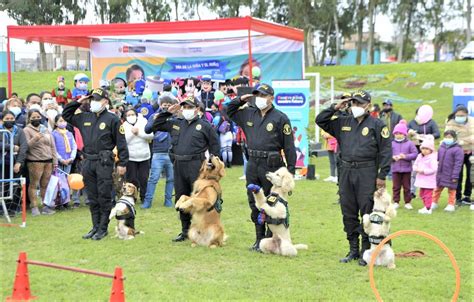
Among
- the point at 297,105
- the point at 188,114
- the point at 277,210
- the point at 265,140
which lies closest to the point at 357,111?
the point at 265,140

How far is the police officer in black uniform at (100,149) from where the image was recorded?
7.95 meters

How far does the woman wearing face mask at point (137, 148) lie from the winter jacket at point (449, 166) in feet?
17.4

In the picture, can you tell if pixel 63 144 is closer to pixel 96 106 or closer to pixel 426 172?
pixel 96 106

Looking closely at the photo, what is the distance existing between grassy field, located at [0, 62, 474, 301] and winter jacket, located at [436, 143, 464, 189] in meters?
0.60

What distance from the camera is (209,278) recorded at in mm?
6297

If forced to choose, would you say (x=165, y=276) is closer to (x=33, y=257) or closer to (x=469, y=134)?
(x=33, y=257)

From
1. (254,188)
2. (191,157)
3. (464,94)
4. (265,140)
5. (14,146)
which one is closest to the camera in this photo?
(254,188)

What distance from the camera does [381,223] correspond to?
6527 mm

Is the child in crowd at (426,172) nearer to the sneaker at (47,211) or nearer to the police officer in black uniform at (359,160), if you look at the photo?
the police officer in black uniform at (359,160)

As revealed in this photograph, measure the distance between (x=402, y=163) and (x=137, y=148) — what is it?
485cm

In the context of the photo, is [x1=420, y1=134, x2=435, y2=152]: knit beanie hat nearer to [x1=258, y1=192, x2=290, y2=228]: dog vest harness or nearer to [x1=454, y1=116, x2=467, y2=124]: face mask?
[x1=454, y1=116, x2=467, y2=124]: face mask

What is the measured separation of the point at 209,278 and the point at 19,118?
5.81 meters

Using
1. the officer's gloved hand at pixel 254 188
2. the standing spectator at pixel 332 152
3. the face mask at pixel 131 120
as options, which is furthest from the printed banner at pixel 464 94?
the officer's gloved hand at pixel 254 188

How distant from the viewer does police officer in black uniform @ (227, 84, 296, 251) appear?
23.9 feet
